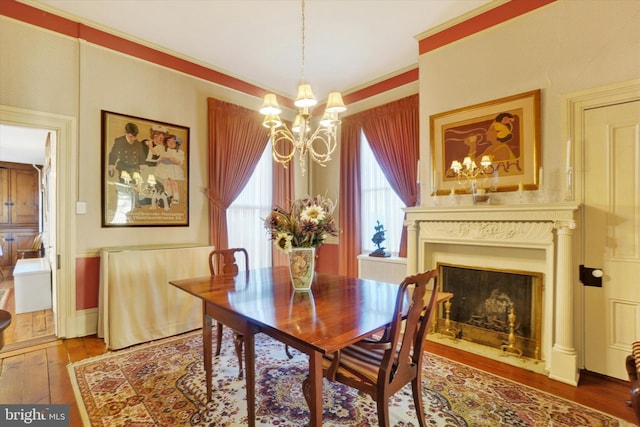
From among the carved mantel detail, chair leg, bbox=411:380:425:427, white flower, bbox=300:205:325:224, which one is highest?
white flower, bbox=300:205:325:224

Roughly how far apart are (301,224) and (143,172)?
94.7 inches

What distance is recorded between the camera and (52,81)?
2855mm

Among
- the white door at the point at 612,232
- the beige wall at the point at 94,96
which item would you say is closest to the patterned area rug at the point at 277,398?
the white door at the point at 612,232

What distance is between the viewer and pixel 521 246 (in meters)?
2.49

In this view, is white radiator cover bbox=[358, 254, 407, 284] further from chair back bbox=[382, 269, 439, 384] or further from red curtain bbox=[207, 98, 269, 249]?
chair back bbox=[382, 269, 439, 384]

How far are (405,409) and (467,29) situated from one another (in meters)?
3.34

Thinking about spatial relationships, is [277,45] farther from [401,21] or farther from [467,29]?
[467,29]

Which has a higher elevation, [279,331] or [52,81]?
[52,81]

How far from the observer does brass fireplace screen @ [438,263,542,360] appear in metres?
2.58

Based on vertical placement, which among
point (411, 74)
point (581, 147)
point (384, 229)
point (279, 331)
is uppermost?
point (411, 74)

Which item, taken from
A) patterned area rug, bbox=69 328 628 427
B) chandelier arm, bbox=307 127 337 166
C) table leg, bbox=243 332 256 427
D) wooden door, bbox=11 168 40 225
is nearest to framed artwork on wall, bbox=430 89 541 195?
chandelier arm, bbox=307 127 337 166

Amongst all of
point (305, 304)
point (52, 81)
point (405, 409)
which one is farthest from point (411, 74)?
point (52, 81)

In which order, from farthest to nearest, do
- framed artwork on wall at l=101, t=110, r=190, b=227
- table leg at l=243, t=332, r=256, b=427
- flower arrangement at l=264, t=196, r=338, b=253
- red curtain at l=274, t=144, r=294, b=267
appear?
red curtain at l=274, t=144, r=294, b=267
framed artwork on wall at l=101, t=110, r=190, b=227
flower arrangement at l=264, t=196, r=338, b=253
table leg at l=243, t=332, r=256, b=427

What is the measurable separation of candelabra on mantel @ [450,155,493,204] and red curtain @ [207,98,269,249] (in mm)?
2640
